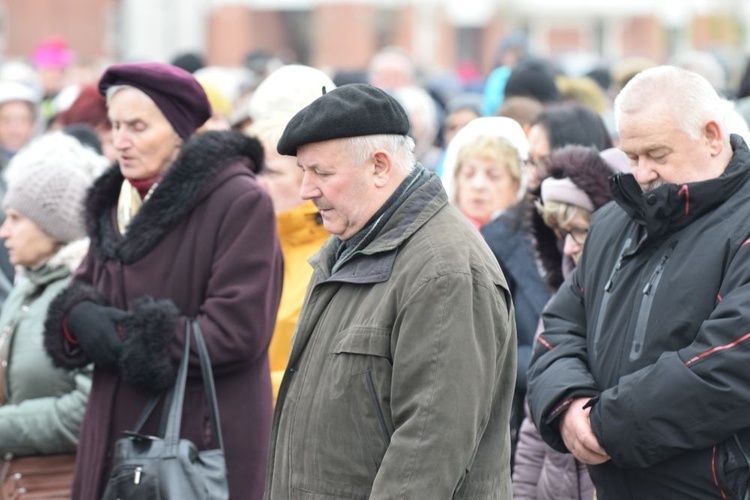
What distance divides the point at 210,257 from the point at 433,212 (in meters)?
1.43

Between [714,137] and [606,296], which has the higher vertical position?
[714,137]

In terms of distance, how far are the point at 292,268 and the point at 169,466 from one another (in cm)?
131

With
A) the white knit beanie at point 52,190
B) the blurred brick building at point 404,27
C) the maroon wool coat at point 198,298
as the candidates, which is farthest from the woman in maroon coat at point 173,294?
the blurred brick building at point 404,27

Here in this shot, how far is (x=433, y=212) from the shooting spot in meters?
3.45

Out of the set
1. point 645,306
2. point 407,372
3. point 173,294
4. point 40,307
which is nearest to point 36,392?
point 40,307

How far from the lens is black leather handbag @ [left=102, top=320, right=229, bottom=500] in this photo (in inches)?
164

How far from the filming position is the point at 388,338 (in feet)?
10.9

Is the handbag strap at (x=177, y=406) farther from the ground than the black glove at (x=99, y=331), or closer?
closer

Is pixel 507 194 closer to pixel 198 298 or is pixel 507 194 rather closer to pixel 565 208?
pixel 565 208

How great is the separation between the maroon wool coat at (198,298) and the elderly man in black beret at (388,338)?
3.26 ft

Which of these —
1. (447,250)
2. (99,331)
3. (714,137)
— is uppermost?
(714,137)

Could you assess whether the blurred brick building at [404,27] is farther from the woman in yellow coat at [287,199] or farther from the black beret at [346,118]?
the black beret at [346,118]

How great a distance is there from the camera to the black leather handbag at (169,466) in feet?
13.7

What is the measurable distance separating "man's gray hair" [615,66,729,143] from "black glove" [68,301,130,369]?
6.50 feet
